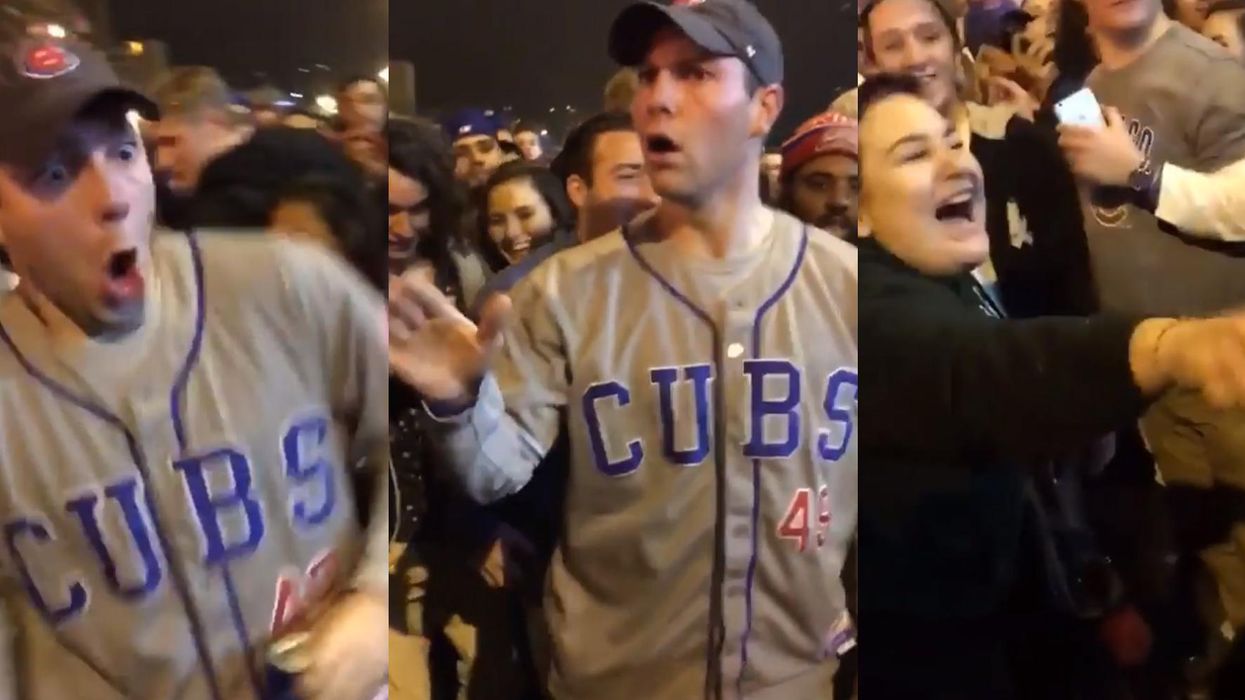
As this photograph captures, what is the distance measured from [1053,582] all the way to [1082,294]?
9.5 inches

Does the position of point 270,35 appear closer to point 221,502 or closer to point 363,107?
point 363,107

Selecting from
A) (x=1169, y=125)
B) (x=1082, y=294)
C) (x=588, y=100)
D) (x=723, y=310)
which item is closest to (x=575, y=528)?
(x=723, y=310)

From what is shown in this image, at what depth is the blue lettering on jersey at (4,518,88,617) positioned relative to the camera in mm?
988

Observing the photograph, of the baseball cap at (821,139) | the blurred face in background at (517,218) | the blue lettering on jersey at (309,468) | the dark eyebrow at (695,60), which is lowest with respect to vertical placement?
the blue lettering on jersey at (309,468)

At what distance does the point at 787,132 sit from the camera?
3.43 feet

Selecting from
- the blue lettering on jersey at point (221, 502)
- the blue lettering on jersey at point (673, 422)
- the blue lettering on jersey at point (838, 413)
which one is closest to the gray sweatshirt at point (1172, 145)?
the blue lettering on jersey at point (838, 413)

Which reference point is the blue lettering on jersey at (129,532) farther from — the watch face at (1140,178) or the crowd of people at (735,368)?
the watch face at (1140,178)

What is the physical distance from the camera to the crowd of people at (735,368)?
102cm

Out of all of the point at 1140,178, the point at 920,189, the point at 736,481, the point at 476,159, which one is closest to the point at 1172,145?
the point at 1140,178

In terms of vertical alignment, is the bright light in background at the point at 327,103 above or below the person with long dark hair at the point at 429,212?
above

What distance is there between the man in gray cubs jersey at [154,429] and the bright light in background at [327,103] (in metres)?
0.12

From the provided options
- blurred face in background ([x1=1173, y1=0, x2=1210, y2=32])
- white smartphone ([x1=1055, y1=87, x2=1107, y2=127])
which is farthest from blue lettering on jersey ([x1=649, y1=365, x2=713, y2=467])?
blurred face in background ([x1=1173, y1=0, x2=1210, y2=32])

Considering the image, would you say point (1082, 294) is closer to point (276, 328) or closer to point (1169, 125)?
point (1169, 125)

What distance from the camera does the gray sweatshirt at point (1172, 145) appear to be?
1.04 m
